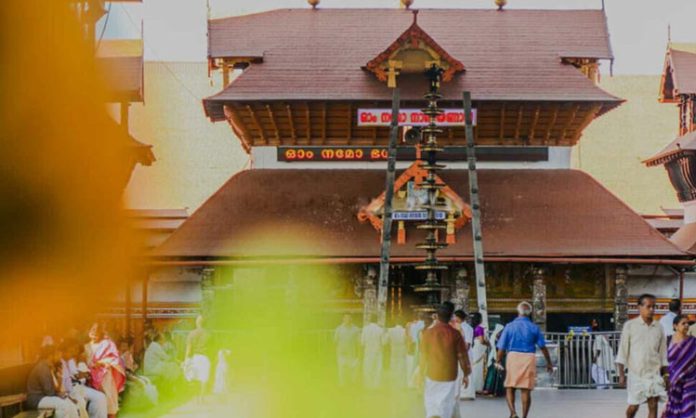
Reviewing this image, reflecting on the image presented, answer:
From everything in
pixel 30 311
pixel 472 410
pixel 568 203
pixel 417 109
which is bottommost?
pixel 472 410

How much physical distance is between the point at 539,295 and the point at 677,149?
343 inches

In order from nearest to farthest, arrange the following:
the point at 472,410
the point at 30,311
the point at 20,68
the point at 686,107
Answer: the point at 20,68, the point at 30,311, the point at 472,410, the point at 686,107

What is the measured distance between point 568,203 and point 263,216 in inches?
314

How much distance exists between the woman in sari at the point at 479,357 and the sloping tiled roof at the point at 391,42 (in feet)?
36.8

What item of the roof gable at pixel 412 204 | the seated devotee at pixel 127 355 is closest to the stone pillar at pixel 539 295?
the roof gable at pixel 412 204

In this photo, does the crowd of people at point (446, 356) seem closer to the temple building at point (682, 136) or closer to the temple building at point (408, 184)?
the temple building at point (408, 184)

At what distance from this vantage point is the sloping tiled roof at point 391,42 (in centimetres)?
4059

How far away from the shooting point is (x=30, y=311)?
952 inches

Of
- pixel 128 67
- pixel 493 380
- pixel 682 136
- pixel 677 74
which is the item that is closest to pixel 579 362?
pixel 493 380

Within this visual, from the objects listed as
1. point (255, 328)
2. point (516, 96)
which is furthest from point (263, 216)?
point (516, 96)

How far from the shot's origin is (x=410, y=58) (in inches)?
1617

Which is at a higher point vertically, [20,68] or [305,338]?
[20,68]

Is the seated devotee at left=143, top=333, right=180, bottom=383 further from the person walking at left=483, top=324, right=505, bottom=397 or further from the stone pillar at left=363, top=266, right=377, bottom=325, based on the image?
the stone pillar at left=363, top=266, right=377, bottom=325

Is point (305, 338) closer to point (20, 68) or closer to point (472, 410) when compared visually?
point (472, 410)
